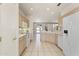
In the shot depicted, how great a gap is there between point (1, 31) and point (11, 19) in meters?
0.41

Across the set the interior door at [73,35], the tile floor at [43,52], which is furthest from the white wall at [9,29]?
the tile floor at [43,52]

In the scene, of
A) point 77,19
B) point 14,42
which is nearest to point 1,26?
point 14,42

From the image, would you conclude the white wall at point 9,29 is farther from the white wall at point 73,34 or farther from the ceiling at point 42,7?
the ceiling at point 42,7

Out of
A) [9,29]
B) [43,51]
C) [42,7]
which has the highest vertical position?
[42,7]

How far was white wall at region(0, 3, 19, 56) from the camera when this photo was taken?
10.1ft

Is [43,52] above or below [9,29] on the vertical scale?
below

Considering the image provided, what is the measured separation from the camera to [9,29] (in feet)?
10.5

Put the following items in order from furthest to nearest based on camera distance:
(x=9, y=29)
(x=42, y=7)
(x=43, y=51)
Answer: (x=42, y=7)
(x=43, y=51)
(x=9, y=29)

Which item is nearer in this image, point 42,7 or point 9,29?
point 9,29

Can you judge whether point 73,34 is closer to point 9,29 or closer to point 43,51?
point 9,29

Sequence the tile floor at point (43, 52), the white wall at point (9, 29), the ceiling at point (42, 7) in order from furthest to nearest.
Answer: the ceiling at point (42, 7) → the tile floor at point (43, 52) → the white wall at point (9, 29)

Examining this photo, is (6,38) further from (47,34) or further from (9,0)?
(47,34)

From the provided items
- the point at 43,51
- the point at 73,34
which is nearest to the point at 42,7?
the point at 43,51

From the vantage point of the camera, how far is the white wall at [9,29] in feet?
10.1
